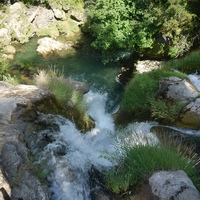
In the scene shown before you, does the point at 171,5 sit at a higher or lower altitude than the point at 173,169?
Result: higher

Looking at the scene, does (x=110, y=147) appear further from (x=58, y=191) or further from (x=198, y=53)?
(x=198, y=53)

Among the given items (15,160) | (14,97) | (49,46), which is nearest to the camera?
(15,160)

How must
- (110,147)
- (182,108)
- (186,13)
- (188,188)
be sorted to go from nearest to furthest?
(188,188), (110,147), (182,108), (186,13)

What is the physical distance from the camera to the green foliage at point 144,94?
23.9 feet

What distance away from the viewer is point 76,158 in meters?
5.26

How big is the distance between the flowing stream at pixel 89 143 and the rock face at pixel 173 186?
821 millimetres

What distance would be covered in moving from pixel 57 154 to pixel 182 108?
10.4ft

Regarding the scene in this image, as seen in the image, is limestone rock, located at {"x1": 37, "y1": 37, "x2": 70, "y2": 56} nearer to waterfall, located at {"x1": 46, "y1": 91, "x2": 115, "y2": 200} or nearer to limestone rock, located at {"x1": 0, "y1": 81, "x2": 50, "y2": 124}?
limestone rock, located at {"x1": 0, "y1": 81, "x2": 50, "y2": 124}

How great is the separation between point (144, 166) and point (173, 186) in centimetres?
55

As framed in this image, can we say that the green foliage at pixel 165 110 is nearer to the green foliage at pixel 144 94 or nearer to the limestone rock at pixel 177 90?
the green foliage at pixel 144 94

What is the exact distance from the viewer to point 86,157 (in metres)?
5.37

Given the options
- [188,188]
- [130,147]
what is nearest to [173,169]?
[188,188]

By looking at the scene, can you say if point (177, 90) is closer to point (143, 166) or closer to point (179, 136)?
point (179, 136)

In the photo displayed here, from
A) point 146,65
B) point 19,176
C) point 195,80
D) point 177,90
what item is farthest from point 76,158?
point 146,65
